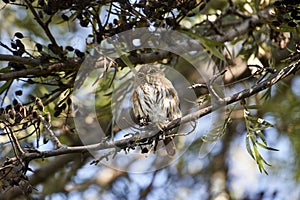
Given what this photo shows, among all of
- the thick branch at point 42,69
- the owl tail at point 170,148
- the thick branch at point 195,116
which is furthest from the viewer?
the owl tail at point 170,148

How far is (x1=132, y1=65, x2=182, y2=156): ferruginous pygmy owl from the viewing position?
2.34 m

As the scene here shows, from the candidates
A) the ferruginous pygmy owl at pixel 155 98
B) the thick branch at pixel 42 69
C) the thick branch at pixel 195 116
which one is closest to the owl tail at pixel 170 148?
the ferruginous pygmy owl at pixel 155 98

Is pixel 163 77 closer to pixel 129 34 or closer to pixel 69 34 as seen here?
pixel 129 34

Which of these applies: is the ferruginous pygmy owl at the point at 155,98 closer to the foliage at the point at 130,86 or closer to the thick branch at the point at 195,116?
the foliage at the point at 130,86

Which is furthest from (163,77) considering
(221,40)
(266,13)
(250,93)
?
(250,93)

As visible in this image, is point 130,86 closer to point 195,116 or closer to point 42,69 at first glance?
point 42,69

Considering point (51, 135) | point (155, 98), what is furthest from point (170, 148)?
point (51, 135)

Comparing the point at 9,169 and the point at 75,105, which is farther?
the point at 75,105

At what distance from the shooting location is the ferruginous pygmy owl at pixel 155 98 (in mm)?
2344

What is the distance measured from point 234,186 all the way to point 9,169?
1505 mm

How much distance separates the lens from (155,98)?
2438 mm

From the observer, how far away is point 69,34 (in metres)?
2.85

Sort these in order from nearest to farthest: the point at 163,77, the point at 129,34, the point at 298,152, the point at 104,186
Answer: the point at 129,34 < the point at 163,77 < the point at 298,152 < the point at 104,186

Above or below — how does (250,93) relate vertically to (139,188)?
above
